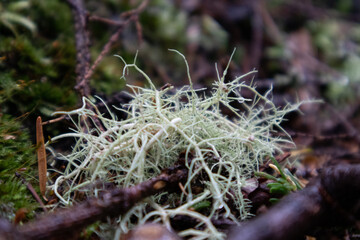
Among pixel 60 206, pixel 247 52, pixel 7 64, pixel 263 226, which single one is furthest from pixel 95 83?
pixel 247 52

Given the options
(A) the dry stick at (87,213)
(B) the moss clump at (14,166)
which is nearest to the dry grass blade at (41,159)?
(B) the moss clump at (14,166)

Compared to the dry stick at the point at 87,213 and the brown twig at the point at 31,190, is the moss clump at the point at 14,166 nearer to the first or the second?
the brown twig at the point at 31,190

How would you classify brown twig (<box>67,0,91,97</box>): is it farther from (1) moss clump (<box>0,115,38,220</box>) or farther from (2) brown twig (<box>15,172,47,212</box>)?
(2) brown twig (<box>15,172,47,212</box>)

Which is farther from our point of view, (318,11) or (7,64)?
(318,11)

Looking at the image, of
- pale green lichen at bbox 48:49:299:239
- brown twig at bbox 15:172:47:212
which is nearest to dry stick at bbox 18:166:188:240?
pale green lichen at bbox 48:49:299:239

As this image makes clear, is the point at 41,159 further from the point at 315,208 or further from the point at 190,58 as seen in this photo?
the point at 190,58

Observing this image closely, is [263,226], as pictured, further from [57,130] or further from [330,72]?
[330,72]
